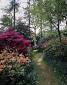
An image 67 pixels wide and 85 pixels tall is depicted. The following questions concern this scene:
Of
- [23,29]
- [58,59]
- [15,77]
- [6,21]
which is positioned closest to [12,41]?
[15,77]

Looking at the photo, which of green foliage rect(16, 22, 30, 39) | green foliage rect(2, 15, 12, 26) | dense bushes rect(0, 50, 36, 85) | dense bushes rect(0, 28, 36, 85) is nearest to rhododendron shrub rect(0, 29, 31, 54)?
dense bushes rect(0, 28, 36, 85)

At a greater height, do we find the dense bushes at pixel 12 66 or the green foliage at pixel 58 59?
the dense bushes at pixel 12 66

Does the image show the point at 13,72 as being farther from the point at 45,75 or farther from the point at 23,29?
Result: the point at 23,29

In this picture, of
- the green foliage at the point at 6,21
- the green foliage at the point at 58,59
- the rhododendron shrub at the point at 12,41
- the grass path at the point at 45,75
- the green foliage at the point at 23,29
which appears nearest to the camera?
the grass path at the point at 45,75

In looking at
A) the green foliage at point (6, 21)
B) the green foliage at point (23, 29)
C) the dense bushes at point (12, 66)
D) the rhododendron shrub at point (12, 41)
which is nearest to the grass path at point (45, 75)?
the dense bushes at point (12, 66)

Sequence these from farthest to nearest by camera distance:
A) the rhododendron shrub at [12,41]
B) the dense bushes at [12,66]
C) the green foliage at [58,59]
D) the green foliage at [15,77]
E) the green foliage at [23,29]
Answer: the green foliage at [23,29] → the green foliage at [58,59] → the rhododendron shrub at [12,41] → the dense bushes at [12,66] → the green foliage at [15,77]

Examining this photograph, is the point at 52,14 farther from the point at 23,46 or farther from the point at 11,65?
the point at 11,65

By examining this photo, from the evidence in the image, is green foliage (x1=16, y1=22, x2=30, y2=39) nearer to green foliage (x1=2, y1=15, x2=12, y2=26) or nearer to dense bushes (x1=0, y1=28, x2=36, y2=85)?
green foliage (x1=2, y1=15, x2=12, y2=26)

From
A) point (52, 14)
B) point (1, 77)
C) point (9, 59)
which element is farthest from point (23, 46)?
point (52, 14)

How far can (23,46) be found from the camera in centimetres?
1703

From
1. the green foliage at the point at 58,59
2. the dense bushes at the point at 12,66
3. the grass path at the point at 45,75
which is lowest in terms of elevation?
the grass path at the point at 45,75

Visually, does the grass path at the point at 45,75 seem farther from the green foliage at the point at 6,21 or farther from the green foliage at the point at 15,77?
the green foliage at the point at 6,21

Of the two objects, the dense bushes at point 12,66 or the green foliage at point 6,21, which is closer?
the dense bushes at point 12,66

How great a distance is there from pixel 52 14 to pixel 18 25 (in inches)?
550
